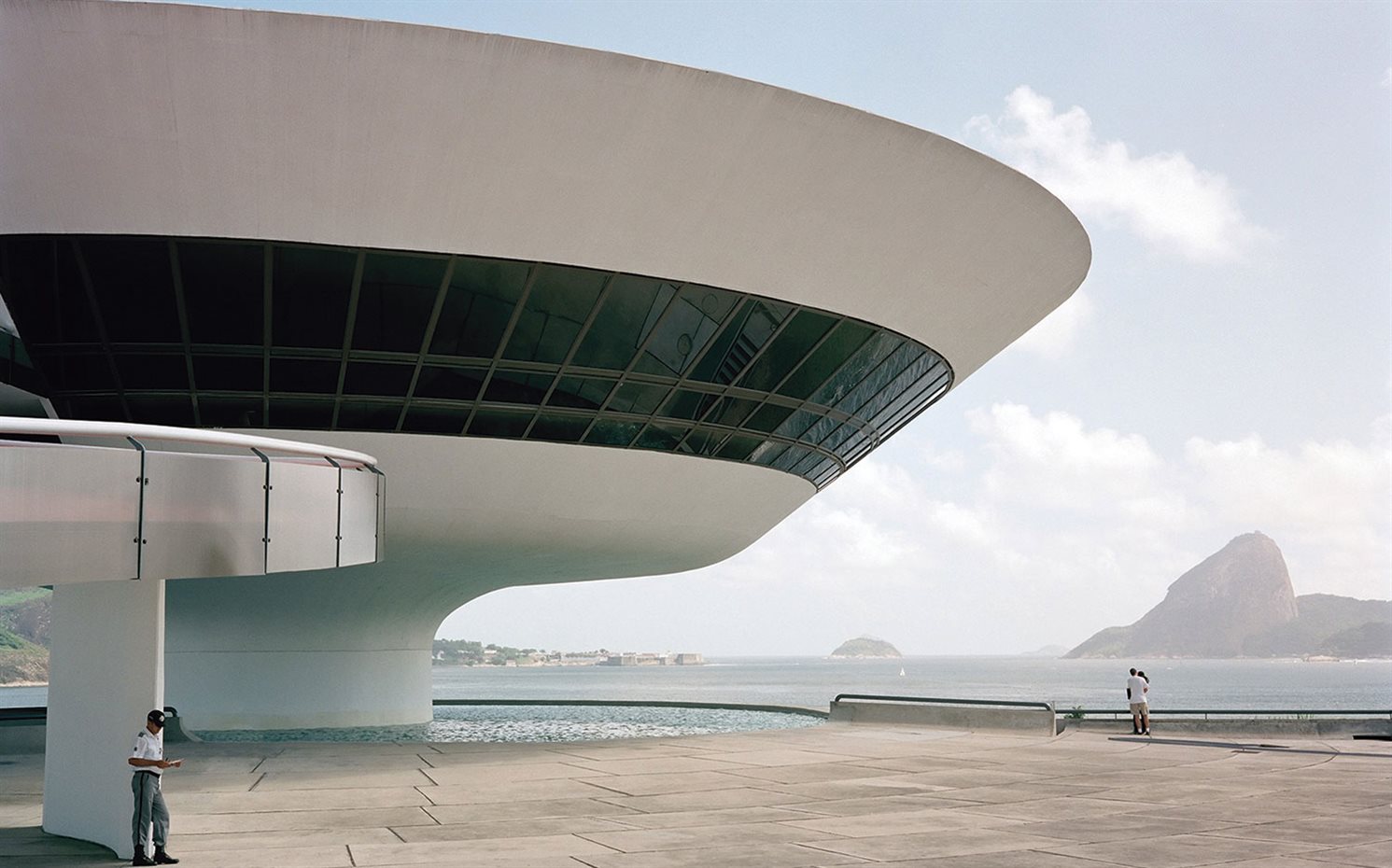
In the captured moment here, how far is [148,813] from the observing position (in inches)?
445

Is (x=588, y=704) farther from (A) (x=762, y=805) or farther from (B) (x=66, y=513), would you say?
(B) (x=66, y=513)

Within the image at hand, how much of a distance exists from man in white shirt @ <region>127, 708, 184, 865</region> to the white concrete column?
1.59 ft

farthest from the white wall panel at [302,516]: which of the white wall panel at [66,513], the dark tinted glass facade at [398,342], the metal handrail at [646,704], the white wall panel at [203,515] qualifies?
the metal handrail at [646,704]

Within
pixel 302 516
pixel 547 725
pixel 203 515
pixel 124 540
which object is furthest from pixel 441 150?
pixel 547 725

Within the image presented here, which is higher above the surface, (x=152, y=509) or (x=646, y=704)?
(x=152, y=509)

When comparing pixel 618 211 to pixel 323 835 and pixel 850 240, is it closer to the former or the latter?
pixel 850 240

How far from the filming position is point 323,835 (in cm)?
1259

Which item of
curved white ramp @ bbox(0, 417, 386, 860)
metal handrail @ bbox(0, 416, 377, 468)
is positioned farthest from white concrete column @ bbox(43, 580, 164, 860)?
metal handrail @ bbox(0, 416, 377, 468)

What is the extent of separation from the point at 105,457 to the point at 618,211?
1067 centimetres

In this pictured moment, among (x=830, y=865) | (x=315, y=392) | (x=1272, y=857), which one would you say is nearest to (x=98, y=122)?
(x=315, y=392)

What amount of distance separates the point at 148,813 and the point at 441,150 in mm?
10427

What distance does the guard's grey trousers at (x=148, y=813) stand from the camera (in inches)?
442

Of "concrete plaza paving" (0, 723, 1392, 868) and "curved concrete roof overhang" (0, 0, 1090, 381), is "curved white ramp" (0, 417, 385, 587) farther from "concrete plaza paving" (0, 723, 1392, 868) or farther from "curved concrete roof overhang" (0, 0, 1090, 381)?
"curved concrete roof overhang" (0, 0, 1090, 381)

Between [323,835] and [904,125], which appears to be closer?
[323,835]
